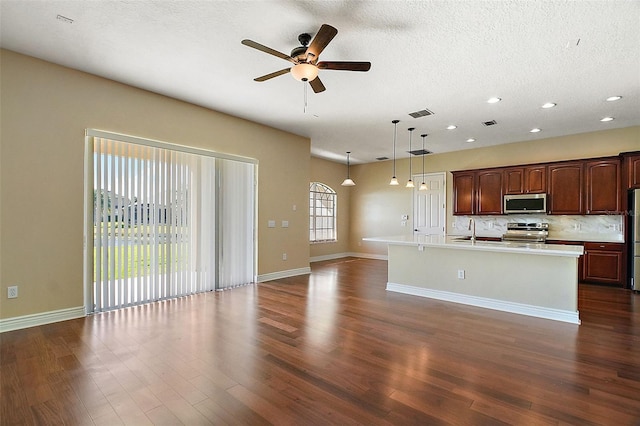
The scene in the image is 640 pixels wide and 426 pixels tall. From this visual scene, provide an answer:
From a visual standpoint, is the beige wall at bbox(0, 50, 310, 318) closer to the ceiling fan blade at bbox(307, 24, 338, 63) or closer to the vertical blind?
the vertical blind

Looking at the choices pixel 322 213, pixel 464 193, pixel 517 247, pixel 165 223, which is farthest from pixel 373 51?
pixel 322 213

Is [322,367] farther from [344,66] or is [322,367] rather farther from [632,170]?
[632,170]

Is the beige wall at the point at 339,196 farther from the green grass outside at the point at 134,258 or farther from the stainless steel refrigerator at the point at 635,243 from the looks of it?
the stainless steel refrigerator at the point at 635,243

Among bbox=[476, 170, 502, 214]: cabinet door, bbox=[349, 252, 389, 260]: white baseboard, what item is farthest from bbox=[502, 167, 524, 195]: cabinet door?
bbox=[349, 252, 389, 260]: white baseboard

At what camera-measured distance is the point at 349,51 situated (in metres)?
3.21

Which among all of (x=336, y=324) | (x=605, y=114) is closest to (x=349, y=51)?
(x=336, y=324)

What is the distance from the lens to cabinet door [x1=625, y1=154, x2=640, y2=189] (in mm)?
5281

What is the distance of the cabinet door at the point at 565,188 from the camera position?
234 inches

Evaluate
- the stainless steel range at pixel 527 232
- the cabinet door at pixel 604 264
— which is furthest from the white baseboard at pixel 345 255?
the cabinet door at pixel 604 264

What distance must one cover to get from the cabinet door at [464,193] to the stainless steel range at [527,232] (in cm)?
87

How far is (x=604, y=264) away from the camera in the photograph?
558cm

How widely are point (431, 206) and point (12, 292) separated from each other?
8.01 m

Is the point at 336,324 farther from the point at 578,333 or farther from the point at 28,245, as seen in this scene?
the point at 28,245

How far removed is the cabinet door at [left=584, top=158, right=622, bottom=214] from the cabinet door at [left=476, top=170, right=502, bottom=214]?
1456 mm
